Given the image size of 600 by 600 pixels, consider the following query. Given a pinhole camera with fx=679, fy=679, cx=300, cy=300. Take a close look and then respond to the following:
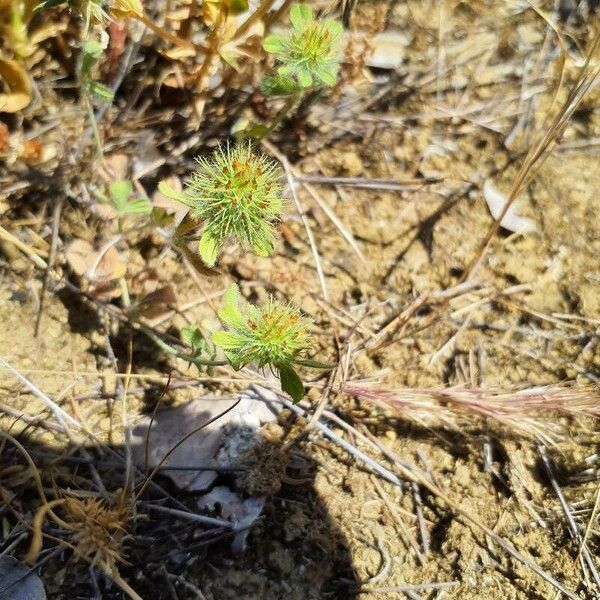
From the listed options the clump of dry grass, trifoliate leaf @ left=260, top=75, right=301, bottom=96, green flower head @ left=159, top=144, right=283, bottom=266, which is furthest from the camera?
the clump of dry grass

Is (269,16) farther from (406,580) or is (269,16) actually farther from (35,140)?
(406,580)

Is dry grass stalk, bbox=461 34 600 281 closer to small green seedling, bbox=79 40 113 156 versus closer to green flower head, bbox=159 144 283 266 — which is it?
green flower head, bbox=159 144 283 266

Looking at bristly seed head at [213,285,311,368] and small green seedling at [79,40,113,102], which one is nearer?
bristly seed head at [213,285,311,368]

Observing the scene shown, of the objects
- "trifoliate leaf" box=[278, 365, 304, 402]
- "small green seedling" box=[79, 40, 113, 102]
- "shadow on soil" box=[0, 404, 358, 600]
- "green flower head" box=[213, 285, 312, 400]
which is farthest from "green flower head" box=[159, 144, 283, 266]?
"shadow on soil" box=[0, 404, 358, 600]

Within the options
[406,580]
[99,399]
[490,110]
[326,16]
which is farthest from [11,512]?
[490,110]

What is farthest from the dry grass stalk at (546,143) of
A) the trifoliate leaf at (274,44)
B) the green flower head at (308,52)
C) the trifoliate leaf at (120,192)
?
the trifoliate leaf at (120,192)

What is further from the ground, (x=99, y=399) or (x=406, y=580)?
(x=99, y=399)
